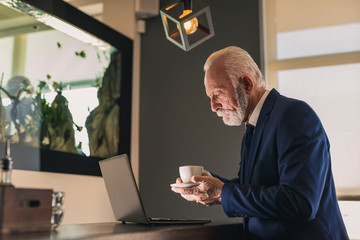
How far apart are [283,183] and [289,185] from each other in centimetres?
3

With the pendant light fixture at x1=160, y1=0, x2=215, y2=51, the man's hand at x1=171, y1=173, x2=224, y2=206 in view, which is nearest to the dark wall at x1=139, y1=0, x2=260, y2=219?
the pendant light fixture at x1=160, y1=0, x2=215, y2=51

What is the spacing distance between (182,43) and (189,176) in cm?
65

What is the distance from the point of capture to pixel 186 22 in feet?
6.52

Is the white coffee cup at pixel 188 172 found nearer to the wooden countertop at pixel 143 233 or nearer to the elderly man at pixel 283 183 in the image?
the elderly man at pixel 283 183

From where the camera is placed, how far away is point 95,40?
3.29m

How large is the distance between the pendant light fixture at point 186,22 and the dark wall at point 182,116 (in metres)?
1.30

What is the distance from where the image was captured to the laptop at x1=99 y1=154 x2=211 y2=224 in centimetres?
165

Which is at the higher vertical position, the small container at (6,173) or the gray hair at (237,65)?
the gray hair at (237,65)

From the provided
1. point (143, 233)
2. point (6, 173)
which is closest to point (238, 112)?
point (143, 233)

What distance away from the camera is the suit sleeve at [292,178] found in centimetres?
144

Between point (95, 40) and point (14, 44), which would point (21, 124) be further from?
point (95, 40)

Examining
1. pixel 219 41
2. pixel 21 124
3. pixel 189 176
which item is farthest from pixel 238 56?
pixel 219 41

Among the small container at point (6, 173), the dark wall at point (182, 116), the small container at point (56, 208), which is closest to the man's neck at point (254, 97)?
the small container at point (56, 208)

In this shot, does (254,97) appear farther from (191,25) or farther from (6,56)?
(6,56)
